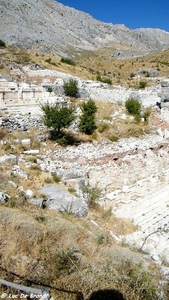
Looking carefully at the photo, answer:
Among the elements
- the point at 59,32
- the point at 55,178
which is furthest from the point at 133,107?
the point at 59,32

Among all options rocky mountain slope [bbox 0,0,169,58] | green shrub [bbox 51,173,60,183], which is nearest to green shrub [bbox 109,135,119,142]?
green shrub [bbox 51,173,60,183]

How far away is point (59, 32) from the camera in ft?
275

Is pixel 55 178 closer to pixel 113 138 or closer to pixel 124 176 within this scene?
pixel 124 176

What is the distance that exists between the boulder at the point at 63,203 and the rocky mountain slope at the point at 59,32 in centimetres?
5277

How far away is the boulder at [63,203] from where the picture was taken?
883cm

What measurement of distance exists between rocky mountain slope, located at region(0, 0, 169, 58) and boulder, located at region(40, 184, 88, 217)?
52.8m

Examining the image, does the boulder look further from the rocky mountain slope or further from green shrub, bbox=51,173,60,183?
the rocky mountain slope

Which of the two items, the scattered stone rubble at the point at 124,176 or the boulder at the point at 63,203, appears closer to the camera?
→ the boulder at the point at 63,203

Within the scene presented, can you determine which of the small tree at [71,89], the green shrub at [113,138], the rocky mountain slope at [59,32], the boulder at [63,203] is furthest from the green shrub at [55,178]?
the rocky mountain slope at [59,32]

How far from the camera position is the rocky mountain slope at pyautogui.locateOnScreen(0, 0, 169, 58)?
213 feet

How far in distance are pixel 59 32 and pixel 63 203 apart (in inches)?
3256

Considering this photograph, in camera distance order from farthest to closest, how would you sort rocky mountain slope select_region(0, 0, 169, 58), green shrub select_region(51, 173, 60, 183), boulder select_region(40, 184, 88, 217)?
rocky mountain slope select_region(0, 0, 169, 58)
green shrub select_region(51, 173, 60, 183)
boulder select_region(40, 184, 88, 217)

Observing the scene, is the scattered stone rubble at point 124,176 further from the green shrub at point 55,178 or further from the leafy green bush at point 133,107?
the leafy green bush at point 133,107

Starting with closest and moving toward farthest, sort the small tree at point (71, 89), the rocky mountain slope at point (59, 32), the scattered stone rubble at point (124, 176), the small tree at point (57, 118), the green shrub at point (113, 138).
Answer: the scattered stone rubble at point (124, 176) → the small tree at point (57, 118) → the green shrub at point (113, 138) → the small tree at point (71, 89) → the rocky mountain slope at point (59, 32)
